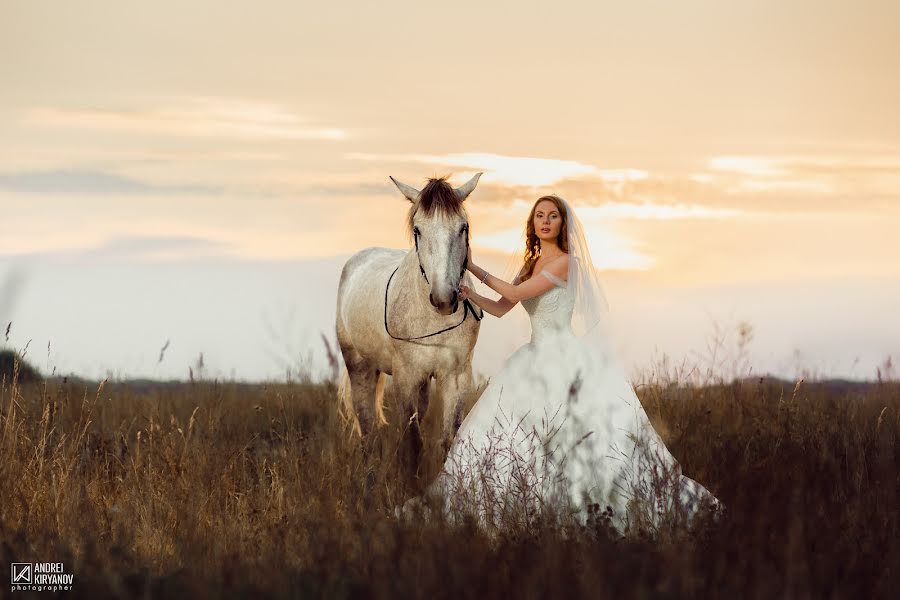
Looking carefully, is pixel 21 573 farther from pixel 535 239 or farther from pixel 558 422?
pixel 535 239

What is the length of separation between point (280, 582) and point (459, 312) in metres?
3.22

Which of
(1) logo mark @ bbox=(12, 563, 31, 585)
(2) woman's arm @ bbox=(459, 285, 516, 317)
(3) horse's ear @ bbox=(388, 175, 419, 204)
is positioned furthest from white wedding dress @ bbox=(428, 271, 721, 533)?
(1) logo mark @ bbox=(12, 563, 31, 585)

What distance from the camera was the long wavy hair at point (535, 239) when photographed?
253 inches

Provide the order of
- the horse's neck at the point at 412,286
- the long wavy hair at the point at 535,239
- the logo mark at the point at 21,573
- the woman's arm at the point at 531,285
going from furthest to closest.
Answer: the horse's neck at the point at 412,286
the long wavy hair at the point at 535,239
the woman's arm at the point at 531,285
the logo mark at the point at 21,573

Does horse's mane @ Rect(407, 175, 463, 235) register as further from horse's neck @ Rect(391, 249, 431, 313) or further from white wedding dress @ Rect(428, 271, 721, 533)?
white wedding dress @ Rect(428, 271, 721, 533)

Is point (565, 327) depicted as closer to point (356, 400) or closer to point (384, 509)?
point (384, 509)

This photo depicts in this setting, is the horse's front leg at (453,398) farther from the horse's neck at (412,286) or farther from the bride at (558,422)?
the bride at (558,422)

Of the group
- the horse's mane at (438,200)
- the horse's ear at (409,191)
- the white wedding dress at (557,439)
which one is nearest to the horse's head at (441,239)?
the horse's mane at (438,200)

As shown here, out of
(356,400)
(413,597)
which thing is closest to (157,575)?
(413,597)

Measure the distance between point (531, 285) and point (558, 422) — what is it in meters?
0.92

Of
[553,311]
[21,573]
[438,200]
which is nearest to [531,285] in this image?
[553,311]

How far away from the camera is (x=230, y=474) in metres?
7.10

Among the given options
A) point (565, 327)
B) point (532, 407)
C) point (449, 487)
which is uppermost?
point (565, 327)

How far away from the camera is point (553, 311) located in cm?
635
